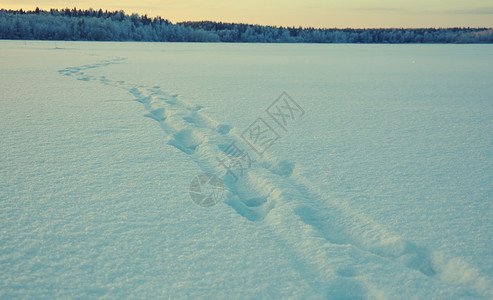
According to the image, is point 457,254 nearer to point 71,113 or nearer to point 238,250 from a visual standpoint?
point 238,250

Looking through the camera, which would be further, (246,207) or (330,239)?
(246,207)

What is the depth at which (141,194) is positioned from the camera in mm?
Result: 1796

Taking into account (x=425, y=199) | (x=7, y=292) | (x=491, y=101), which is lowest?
(x=7, y=292)

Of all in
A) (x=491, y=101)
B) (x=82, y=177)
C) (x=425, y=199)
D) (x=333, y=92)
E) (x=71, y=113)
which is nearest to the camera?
(x=425, y=199)

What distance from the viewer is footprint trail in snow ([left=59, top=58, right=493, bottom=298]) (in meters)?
1.17

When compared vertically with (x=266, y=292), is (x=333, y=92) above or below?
above

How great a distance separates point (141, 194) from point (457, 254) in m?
1.46

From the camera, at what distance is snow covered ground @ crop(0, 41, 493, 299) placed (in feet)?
3.83

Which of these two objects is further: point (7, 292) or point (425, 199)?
point (425, 199)

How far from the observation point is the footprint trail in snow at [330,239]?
1.17 meters

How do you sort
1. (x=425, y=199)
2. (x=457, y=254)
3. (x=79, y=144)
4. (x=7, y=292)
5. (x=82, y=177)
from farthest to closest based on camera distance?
1. (x=79, y=144)
2. (x=82, y=177)
3. (x=425, y=199)
4. (x=457, y=254)
5. (x=7, y=292)

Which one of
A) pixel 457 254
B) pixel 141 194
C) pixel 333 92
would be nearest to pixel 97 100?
pixel 141 194

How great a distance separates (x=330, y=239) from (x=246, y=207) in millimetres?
481

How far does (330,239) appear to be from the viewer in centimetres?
144
